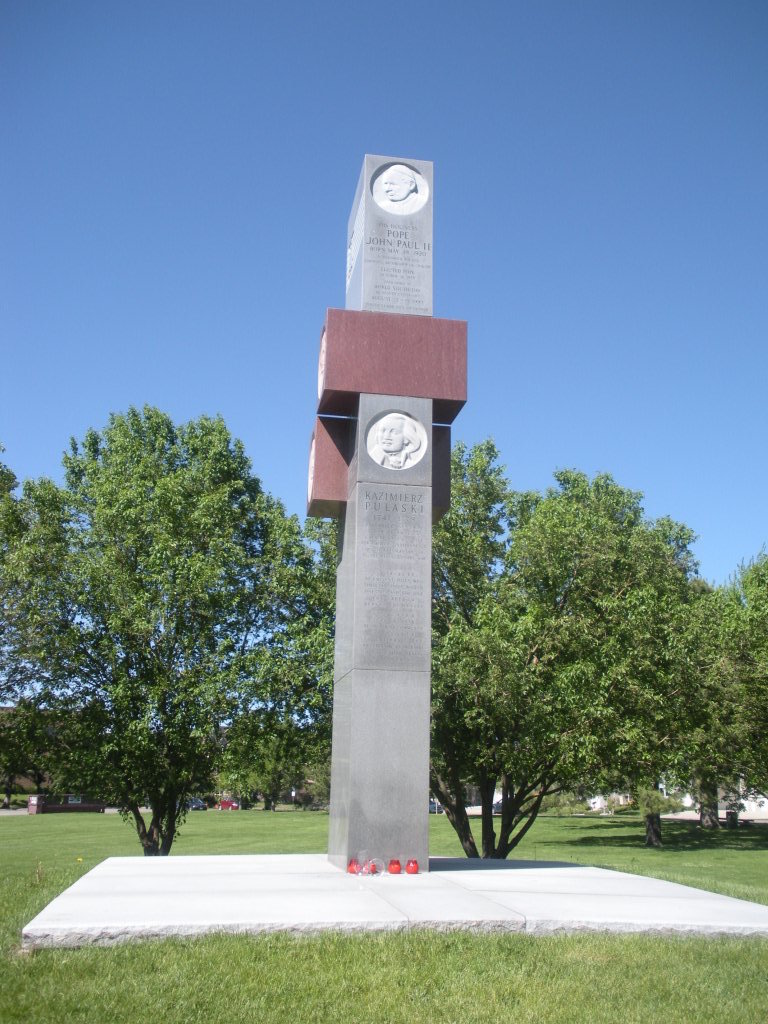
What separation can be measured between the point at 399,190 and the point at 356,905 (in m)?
9.14

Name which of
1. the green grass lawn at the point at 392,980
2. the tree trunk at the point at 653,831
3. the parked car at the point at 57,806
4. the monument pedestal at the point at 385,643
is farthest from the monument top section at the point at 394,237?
the parked car at the point at 57,806

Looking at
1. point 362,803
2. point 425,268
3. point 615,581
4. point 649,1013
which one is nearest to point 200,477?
point 615,581

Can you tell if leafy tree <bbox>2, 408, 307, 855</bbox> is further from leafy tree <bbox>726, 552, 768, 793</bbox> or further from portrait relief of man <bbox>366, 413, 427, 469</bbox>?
leafy tree <bbox>726, 552, 768, 793</bbox>

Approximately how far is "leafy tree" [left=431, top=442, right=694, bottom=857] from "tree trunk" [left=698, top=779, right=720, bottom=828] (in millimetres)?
11504

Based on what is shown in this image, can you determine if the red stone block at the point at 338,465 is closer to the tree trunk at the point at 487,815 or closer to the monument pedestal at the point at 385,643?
the monument pedestal at the point at 385,643

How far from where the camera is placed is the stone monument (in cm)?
1072

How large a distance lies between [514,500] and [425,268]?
1278cm

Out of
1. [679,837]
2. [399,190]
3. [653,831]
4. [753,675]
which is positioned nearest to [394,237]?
[399,190]

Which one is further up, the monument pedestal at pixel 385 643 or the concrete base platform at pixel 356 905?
the monument pedestal at pixel 385 643

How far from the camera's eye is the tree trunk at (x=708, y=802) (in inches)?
1364

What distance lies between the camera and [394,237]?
12539 mm

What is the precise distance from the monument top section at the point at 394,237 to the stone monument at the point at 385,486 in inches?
0.6

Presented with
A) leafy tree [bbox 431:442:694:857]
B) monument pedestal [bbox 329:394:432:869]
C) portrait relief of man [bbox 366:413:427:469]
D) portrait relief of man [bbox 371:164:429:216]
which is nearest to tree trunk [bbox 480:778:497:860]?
leafy tree [bbox 431:442:694:857]

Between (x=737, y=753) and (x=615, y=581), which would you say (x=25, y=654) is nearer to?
(x=615, y=581)
